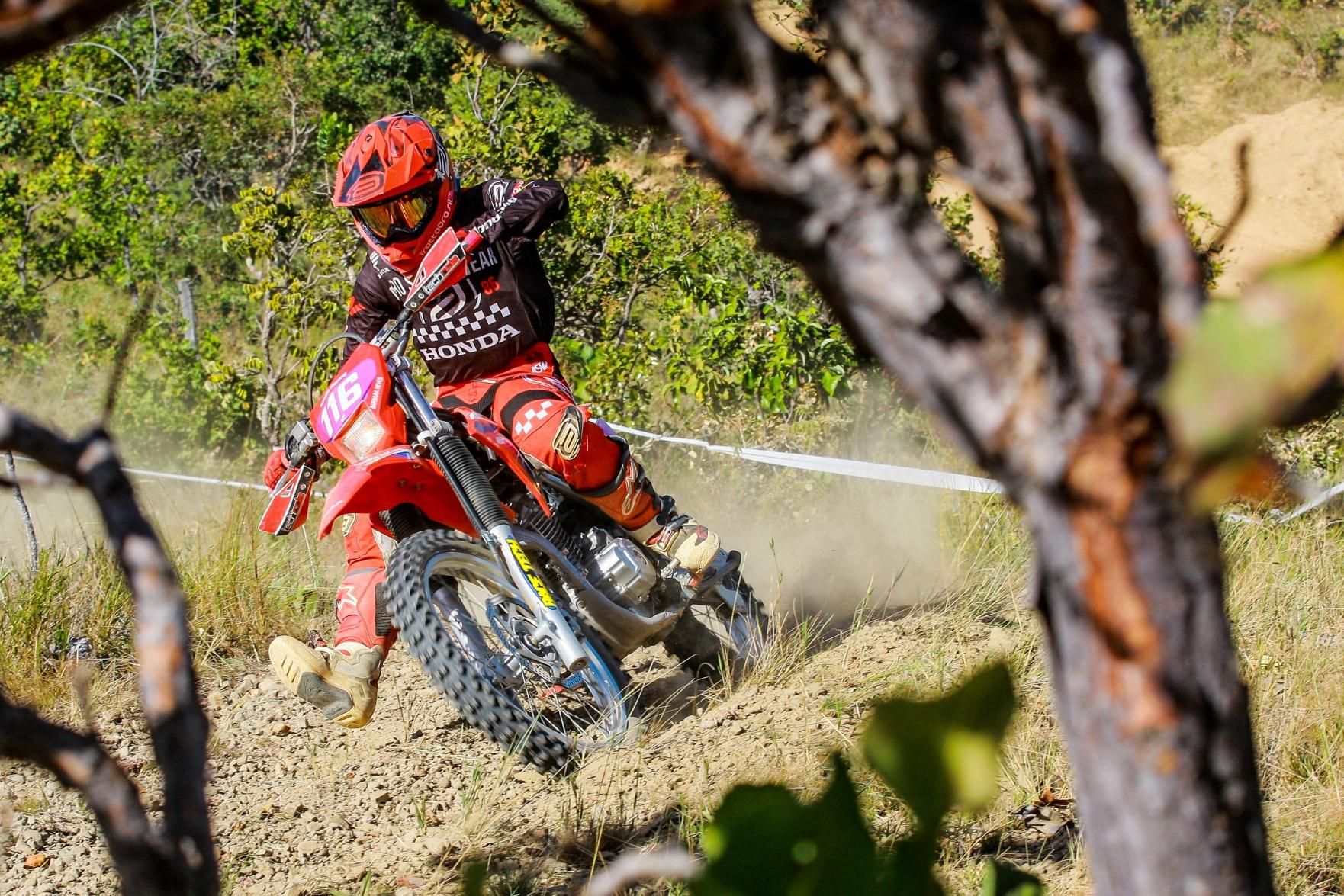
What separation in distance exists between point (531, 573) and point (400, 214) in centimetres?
144

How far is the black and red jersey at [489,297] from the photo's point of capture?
444 cm

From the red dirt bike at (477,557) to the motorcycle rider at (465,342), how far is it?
15cm

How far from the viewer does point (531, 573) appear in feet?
11.8

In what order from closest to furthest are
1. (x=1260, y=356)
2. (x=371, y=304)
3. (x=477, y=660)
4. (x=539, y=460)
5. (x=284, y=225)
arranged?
1. (x=1260, y=356)
2. (x=477, y=660)
3. (x=539, y=460)
4. (x=371, y=304)
5. (x=284, y=225)

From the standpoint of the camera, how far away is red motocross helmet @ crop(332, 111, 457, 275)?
4078mm

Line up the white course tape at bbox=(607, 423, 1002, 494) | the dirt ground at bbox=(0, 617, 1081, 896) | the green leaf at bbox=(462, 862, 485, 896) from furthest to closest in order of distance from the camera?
the white course tape at bbox=(607, 423, 1002, 494) < the dirt ground at bbox=(0, 617, 1081, 896) < the green leaf at bbox=(462, 862, 485, 896)

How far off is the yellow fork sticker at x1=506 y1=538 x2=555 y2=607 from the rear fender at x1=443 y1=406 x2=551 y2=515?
11.9 inches

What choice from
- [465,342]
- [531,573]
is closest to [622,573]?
[531,573]

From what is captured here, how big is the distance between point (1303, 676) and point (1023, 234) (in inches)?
111

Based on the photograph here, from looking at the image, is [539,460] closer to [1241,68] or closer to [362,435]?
[362,435]

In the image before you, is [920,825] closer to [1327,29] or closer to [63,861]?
[63,861]

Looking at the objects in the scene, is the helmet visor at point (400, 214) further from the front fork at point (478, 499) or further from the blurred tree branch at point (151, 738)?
the blurred tree branch at point (151, 738)

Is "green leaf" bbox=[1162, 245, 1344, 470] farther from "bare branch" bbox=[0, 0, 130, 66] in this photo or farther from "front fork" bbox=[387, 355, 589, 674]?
"front fork" bbox=[387, 355, 589, 674]

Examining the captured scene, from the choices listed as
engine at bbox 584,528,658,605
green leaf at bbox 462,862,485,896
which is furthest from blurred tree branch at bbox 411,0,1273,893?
engine at bbox 584,528,658,605
